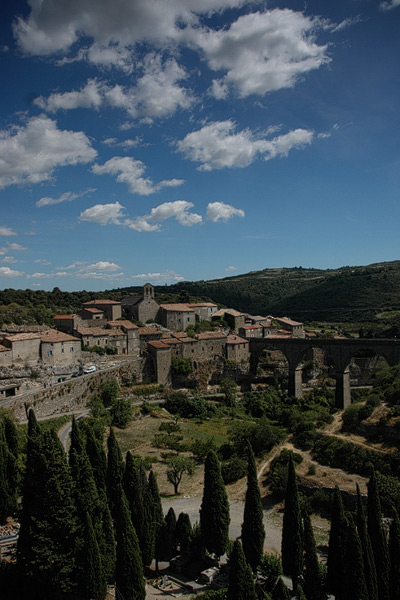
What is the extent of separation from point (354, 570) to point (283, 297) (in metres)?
143

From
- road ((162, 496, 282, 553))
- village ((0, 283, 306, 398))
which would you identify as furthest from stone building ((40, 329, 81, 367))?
road ((162, 496, 282, 553))

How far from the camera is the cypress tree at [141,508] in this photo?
65.7ft

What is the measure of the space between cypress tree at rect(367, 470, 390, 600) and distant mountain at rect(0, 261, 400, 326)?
56.6 m

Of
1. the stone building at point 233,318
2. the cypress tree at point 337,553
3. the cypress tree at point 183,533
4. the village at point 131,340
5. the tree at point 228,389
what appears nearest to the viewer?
the cypress tree at point 337,553

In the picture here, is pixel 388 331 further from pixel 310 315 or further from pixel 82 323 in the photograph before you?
pixel 82 323

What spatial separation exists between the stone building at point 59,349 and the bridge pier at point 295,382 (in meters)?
29.4

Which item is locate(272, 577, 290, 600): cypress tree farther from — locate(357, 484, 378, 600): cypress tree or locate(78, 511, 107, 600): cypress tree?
locate(78, 511, 107, 600): cypress tree

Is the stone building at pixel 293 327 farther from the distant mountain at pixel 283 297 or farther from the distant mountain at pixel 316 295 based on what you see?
the distant mountain at pixel 316 295

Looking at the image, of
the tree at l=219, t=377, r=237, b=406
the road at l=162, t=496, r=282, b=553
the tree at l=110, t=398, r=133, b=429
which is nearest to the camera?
the road at l=162, t=496, r=282, b=553

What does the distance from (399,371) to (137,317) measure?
41.8 meters

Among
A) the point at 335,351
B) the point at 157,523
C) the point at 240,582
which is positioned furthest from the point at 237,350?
the point at 240,582

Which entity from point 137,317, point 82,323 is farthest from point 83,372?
point 137,317

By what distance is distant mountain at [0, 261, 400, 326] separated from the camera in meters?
79.6

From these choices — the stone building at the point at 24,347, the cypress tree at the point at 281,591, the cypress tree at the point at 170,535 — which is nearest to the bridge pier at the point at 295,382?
the stone building at the point at 24,347
